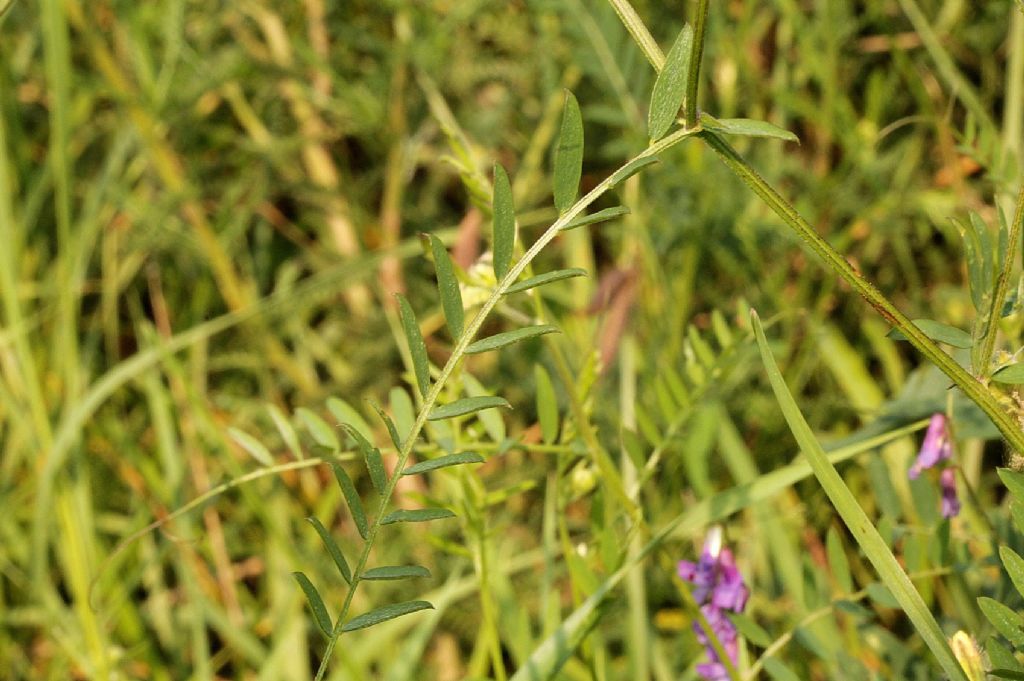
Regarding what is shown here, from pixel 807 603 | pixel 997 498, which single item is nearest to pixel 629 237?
pixel 997 498

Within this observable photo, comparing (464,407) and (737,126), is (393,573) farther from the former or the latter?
(737,126)

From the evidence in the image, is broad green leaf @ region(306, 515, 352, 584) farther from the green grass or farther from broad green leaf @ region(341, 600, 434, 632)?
the green grass

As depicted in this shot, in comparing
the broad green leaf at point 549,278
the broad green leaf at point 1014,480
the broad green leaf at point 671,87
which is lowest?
the broad green leaf at point 1014,480

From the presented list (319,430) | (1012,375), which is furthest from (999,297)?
(319,430)

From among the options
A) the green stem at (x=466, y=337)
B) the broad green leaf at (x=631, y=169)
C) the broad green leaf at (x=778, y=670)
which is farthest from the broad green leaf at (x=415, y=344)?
the broad green leaf at (x=778, y=670)

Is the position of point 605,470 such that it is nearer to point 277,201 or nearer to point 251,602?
point 251,602

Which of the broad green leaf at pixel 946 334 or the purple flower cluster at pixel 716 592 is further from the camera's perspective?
the purple flower cluster at pixel 716 592

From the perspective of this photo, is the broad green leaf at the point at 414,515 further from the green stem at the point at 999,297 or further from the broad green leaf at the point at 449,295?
the green stem at the point at 999,297
